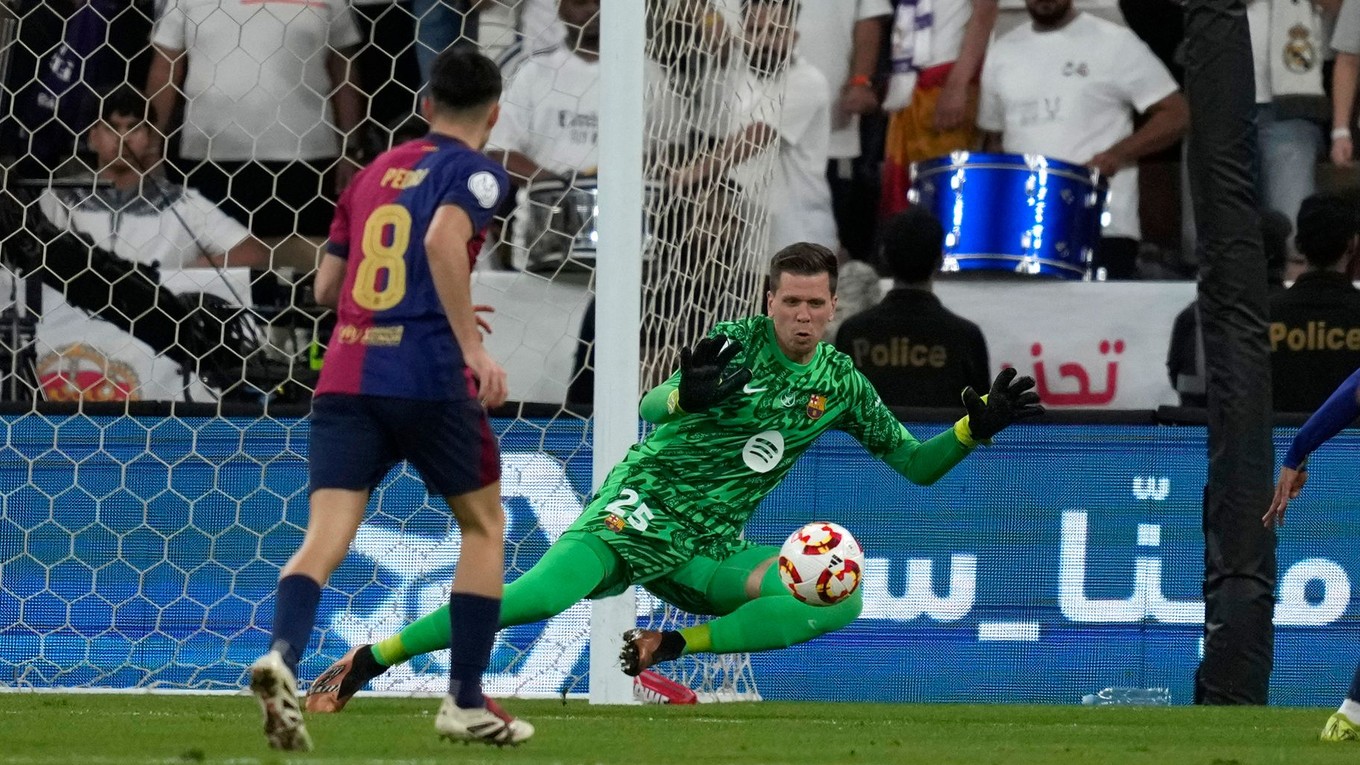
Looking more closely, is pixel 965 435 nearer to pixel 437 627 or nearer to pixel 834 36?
pixel 437 627

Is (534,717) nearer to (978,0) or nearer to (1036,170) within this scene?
(1036,170)

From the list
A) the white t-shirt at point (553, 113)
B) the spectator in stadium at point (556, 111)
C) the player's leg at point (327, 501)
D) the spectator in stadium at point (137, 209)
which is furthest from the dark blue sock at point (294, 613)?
the spectator in stadium at point (137, 209)

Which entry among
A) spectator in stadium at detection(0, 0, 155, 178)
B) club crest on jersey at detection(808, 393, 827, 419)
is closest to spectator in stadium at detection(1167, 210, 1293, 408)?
club crest on jersey at detection(808, 393, 827, 419)

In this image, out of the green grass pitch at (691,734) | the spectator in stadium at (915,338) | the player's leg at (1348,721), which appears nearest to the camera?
the green grass pitch at (691,734)

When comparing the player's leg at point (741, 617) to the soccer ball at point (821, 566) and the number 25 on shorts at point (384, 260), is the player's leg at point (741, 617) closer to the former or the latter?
the soccer ball at point (821, 566)

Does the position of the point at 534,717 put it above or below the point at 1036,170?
below

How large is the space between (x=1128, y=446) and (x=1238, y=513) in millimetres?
650

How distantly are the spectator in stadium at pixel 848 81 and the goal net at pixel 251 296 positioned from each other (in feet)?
3.76

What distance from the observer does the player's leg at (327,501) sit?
172 inches

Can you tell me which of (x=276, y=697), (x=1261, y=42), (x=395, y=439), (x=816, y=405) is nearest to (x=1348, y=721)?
(x=816, y=405)

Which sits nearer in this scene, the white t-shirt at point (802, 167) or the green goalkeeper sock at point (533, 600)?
the green goalkeeper sock at point (533, 600)

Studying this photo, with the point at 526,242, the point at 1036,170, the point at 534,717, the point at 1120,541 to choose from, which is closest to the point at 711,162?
the point at 526,242

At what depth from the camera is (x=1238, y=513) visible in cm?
732

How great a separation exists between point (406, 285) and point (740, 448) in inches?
82.9
